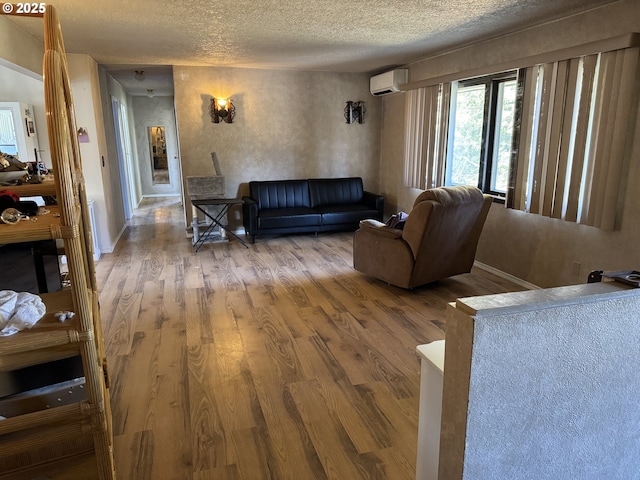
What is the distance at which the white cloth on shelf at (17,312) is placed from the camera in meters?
1.26

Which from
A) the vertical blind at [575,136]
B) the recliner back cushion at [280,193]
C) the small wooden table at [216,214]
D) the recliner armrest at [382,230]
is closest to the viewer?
the vertical blind at [575,136]

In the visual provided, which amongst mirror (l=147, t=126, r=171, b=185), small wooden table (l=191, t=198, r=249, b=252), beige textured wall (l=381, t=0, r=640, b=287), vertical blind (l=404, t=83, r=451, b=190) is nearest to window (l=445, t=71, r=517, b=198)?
vertical blind (l=404, t=83, r=451, b=190)

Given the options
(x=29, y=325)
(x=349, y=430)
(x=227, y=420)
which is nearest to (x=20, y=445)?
(x=29, y=325)

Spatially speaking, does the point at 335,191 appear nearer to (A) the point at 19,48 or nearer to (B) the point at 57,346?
(A) the point at 19,48

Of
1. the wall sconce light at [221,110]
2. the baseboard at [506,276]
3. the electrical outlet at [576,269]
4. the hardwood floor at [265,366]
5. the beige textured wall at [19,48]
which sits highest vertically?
the beige textured wall at [19,48]

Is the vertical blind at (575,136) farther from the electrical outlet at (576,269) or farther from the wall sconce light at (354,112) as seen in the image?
the wall sconce light at (354,112)

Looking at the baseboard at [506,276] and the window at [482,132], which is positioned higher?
the window at [482,132]

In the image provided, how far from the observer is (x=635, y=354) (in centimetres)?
129

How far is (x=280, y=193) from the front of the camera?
21.0 feet

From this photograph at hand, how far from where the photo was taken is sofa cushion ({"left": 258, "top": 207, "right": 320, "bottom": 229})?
590 centimetres

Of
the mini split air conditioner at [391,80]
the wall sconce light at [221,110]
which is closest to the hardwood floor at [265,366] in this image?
the wall sconce light at [221,110]

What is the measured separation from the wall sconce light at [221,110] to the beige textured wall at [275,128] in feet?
0.24

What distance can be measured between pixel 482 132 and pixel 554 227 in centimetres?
139

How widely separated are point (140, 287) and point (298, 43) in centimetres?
297
